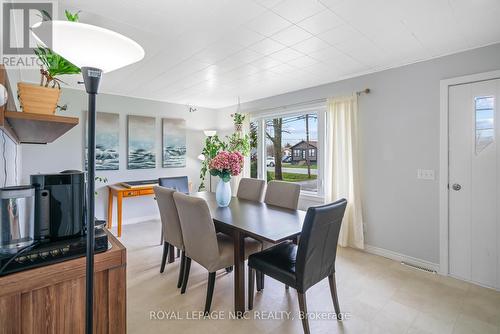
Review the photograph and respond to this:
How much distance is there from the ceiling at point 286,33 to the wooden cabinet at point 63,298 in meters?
1.63

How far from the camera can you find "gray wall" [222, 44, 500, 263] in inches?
103

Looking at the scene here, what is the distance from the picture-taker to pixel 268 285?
2.43m

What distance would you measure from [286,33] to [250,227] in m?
1.64

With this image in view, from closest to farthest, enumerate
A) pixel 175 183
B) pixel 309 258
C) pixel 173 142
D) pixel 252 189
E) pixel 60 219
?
pixel 60 219 < pixel 309 258 < pixel 252 189 < pixel 175 183 < pixel 173 142

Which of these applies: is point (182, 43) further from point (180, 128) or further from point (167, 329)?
point (180, 128)

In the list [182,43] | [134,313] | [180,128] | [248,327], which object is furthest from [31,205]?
[180,128]

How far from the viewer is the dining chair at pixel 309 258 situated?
160 cm

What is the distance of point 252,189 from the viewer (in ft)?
10.5

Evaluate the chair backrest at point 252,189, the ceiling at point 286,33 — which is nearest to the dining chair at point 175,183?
the chair backrest at point 252,189

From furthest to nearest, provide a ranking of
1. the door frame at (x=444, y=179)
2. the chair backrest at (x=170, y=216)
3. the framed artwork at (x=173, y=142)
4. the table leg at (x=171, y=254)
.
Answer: the framed artwork at (x=173, y=142), the table leg at (x=171, y=254), the door frame at (x=444, y=179), the chair backrest at (x=170, y=216)

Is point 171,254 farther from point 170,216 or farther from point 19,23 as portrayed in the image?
point 19,23

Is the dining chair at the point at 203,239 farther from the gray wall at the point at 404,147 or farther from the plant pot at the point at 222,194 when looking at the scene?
the gray wall at the point at 404,147

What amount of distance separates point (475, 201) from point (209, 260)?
8.58 ft

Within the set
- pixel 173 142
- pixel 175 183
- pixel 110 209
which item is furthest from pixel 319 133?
pixel 110 209
